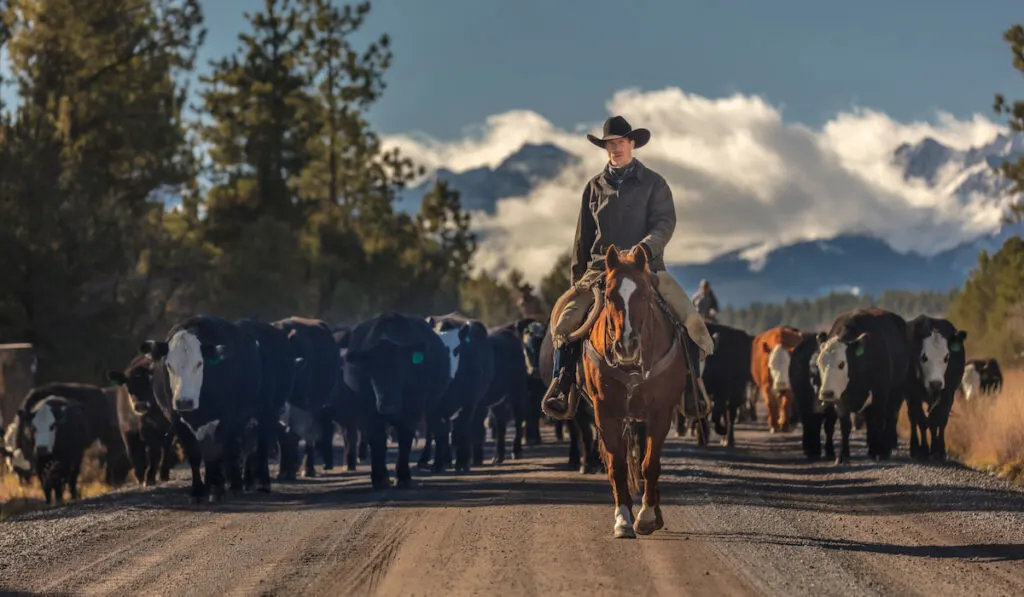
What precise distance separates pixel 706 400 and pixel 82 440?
1249 centimetres

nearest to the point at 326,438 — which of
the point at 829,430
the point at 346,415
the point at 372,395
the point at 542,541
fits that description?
the point at 346,415

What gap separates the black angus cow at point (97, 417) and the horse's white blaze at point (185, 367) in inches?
252

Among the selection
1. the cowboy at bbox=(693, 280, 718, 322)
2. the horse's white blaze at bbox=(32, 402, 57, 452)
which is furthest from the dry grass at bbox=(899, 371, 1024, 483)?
the horse's white blaze at bbox=(32, 402, 57, 452)

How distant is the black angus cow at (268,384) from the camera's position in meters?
18.2

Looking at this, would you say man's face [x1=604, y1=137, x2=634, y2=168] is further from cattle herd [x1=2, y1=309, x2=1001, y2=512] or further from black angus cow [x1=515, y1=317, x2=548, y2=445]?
black angus cow [x1=515, y1=317, x2=548, y2=445]

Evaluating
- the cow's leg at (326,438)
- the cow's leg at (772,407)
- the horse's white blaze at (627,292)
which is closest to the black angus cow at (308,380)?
the cow's leg at (326,438)

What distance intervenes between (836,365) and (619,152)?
8.47 meters

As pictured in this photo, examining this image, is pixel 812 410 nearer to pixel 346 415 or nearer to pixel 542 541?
pixel 346 415

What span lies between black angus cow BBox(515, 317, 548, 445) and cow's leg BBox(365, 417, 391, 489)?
4239 mm

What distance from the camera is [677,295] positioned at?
1210 centimetres

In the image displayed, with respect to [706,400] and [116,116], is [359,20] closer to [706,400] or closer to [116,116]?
[116,116]

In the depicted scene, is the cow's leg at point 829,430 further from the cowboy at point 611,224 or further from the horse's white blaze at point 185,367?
the horse's white blaze at point 185,367

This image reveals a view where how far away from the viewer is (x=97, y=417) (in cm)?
2341

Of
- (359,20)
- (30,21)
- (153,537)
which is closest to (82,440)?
(153,537)
